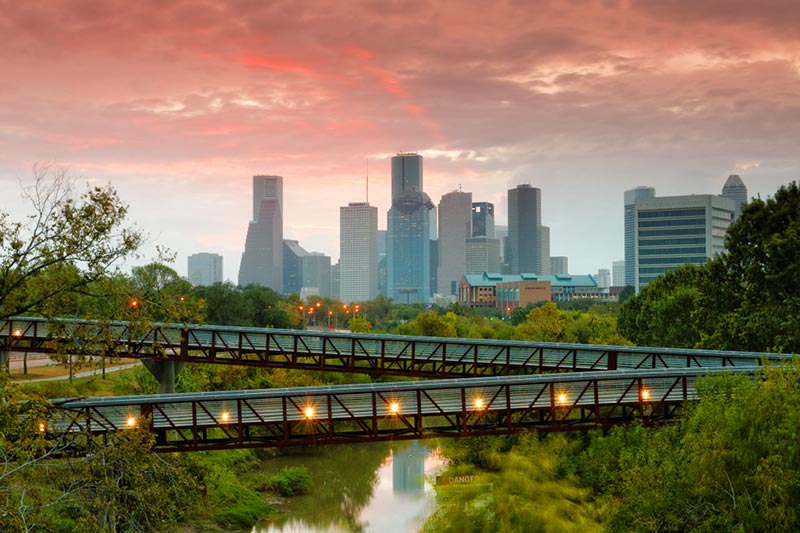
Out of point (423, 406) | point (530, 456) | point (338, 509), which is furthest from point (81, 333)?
point (338, 509)

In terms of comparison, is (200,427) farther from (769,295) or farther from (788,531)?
(769,295)

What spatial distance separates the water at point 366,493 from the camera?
4666cm

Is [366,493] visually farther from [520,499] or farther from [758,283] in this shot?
[758,283]

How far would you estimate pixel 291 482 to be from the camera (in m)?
54.2

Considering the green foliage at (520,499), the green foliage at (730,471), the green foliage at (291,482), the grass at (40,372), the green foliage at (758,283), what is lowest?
the green foliage at (291,482)

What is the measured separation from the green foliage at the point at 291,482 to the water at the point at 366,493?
79cm

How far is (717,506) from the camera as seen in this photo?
2523cm

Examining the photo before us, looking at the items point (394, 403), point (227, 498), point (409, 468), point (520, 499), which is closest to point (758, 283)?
point (520, 499)

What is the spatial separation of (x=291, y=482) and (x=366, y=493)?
203 inches

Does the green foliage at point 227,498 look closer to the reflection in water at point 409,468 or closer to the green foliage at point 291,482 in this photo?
the green foliage at point 291,482

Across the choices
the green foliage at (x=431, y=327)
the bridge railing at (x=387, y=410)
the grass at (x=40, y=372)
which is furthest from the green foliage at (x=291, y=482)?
the green foliage at (x=431, y=327)

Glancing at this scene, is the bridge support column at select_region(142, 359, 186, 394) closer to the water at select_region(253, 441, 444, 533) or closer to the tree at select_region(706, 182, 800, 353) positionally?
the water at select_region(253, 441, 444, 533)

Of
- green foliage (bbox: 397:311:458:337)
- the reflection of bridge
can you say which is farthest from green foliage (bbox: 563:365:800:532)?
green foliage (bbox: 397:311:458:337)

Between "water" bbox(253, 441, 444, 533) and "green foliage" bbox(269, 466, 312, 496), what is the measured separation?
0.79 m
